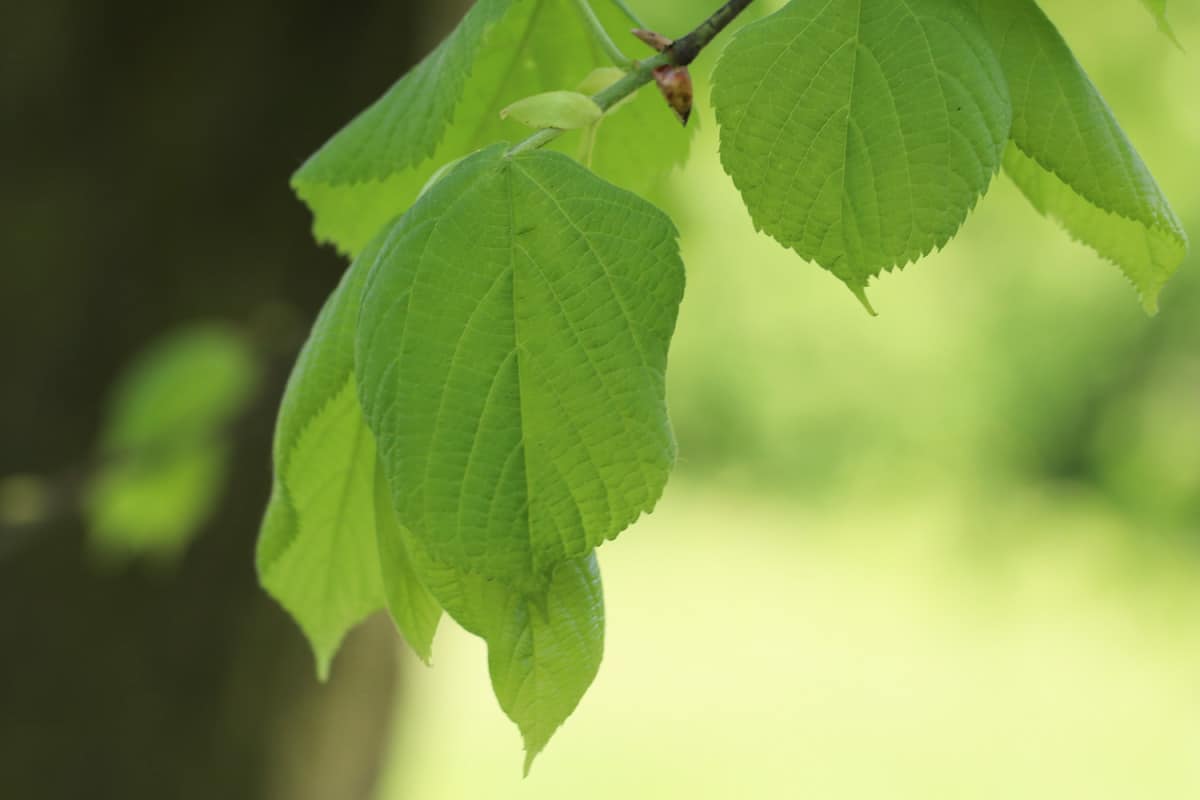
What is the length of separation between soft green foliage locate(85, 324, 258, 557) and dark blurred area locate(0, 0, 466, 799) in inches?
10.9

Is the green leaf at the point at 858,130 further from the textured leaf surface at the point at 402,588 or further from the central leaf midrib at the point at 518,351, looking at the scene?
the textured leaf surface at the point at 402,588

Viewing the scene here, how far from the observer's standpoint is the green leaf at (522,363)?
1.68 ft

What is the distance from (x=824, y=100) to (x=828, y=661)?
9.44m

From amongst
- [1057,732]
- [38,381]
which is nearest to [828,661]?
[1057,732]

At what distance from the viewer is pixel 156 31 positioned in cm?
274

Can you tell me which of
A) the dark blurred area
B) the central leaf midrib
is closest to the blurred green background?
the dark blurred area

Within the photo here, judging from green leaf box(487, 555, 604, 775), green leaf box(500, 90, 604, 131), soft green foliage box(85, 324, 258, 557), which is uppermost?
soft green foliage box(85, 324, 258, 557)

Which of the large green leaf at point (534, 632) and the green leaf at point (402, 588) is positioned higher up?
the green leaf at point (402, 588)

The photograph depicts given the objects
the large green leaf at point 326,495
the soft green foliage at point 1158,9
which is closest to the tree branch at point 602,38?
the large green leaf at point 326,495

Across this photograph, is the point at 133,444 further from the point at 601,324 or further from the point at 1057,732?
the point at 1057,732

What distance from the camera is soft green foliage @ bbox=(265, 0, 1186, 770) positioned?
1.69 ft

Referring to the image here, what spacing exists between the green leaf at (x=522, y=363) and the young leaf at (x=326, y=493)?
0.28 ft

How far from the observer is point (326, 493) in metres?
0.72

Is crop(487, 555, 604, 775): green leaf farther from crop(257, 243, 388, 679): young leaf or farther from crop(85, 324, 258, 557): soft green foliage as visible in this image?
crop(85, 324, 258, 557): soft green foliage
